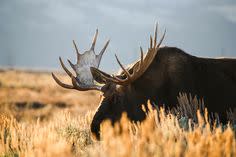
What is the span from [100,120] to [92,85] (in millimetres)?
727

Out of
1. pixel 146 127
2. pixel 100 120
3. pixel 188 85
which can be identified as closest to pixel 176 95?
pixel 188 85

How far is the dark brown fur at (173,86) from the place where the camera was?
7.51 metres

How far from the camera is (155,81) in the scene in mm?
7859

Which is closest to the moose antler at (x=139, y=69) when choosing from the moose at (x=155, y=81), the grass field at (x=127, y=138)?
the moose at (x=155, y=81)

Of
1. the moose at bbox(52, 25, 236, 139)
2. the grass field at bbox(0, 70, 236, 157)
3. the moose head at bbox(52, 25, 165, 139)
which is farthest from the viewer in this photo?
the moose at bbox(52, 25, 236, 139)

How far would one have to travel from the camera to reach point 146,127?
10.4 ft

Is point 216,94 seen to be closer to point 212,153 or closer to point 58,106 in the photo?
point 212,153

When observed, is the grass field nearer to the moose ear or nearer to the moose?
the moose

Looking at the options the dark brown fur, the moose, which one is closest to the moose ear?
the moose

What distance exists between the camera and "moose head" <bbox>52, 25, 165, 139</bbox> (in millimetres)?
7289

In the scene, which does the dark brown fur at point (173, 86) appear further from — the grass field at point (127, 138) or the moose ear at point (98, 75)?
the grass field at point (127, 138)

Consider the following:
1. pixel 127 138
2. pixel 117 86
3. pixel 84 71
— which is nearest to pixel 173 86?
pixel 117 86

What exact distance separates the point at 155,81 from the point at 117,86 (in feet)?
2.21

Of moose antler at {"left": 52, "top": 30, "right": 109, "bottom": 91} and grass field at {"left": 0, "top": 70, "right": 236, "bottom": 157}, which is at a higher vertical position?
moose antler at {"left": 52, "top": 30, "right": 109, "bottom": 91}
